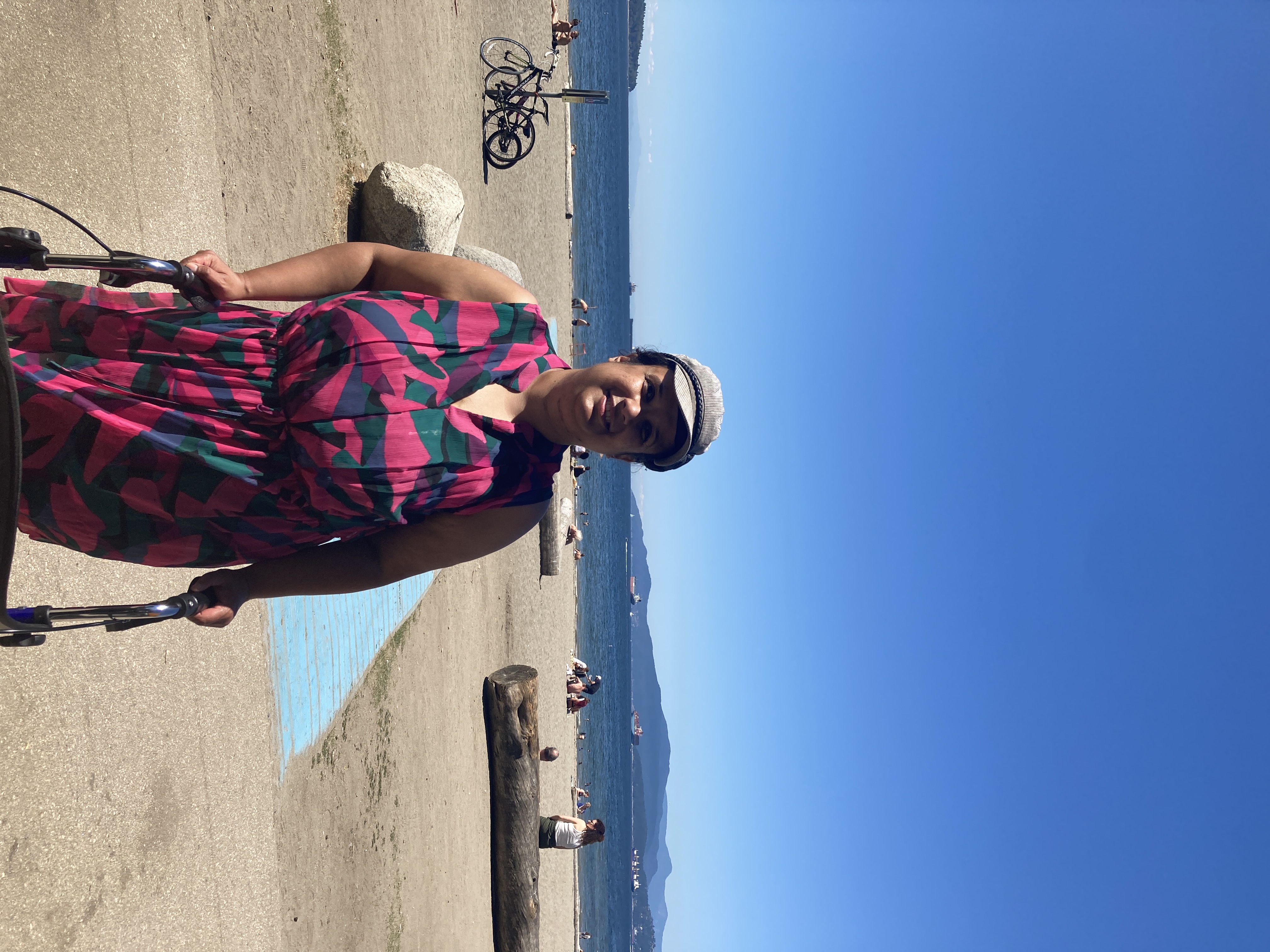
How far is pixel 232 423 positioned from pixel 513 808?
26.5ft

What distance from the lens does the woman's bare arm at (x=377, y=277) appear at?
2.43 metres

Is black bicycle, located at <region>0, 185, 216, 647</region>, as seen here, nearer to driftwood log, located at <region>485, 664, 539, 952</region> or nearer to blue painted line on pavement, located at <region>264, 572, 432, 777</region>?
blue painted line on pavement, located at <region>264, 572, 432, 777</region>

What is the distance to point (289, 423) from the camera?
2.18m

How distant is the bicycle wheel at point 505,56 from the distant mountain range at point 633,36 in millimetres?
83626

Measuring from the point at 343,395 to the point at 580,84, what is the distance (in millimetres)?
37037

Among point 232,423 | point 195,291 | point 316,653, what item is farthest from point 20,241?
point 316,653

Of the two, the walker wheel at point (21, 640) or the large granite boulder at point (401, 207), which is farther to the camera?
the large granite boulder at point (401, 207)

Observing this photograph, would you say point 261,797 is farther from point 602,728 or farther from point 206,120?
point 602,728

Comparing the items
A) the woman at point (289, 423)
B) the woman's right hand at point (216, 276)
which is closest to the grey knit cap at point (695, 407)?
the woman at point (289, 423)

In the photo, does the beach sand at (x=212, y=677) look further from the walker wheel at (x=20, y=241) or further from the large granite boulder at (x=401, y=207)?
the walker wheel at (x=20, y=241)

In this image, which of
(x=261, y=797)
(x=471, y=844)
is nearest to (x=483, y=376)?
(x=261, y=797)

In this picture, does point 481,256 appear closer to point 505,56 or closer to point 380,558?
point 505,56

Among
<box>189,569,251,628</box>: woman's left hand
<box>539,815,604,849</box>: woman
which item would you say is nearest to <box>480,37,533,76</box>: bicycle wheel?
<box>189,569,251,628</box>: woman's left hand

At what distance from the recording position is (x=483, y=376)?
7.85 feet
